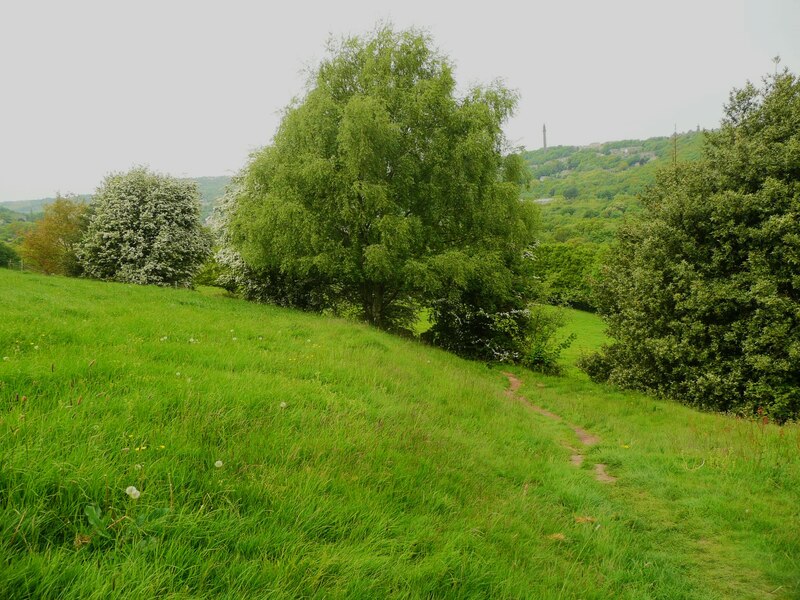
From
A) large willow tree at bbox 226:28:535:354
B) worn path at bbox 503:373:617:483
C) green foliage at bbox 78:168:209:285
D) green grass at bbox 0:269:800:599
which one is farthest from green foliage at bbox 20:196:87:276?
worn path at bbox 503:373:617:483

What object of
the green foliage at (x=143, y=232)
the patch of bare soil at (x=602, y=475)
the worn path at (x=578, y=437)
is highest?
the green foliage at (x=143, y=232)

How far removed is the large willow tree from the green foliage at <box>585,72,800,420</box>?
6561 mm

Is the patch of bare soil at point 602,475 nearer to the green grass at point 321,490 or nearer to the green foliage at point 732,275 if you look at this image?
the green grass at point 321,490

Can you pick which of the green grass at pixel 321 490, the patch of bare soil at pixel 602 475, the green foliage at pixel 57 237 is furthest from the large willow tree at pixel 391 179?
the green foliage at pixel 57 237

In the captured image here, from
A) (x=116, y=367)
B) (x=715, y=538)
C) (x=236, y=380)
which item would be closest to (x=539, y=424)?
(x=715, y=538)

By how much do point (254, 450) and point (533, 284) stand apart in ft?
67.8

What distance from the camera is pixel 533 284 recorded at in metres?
22.7

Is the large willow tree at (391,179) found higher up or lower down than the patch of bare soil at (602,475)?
higher up

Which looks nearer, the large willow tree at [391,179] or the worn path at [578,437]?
the worn path at [578,437]

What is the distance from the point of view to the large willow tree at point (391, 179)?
1809 cm

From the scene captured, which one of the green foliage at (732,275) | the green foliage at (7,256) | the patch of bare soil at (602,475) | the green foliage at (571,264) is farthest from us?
the green foliage at (7,256)

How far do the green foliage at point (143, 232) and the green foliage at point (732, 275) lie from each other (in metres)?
26.1

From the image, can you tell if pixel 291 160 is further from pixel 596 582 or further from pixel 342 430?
pixel 596 582

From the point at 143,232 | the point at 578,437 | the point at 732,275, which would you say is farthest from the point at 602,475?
the point at 143,232
